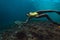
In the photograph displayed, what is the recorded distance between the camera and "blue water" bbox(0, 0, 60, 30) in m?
2.68

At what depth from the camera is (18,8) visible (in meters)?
2.74

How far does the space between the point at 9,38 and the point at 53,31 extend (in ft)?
2.08

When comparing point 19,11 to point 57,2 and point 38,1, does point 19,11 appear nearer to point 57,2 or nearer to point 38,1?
point 38,1

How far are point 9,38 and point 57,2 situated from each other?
3.95ft

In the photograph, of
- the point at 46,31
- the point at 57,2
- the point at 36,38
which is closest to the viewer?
the point at 36,38

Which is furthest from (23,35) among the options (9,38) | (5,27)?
(5,27)

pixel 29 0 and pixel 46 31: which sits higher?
pixel 29 0

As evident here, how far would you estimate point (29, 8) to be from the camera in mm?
2736

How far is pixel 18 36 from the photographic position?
6.26ft

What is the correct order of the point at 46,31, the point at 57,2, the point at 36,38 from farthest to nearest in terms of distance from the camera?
the point at 57,2
the point at 46,31
the point at 36,38

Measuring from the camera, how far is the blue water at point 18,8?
8.81ft

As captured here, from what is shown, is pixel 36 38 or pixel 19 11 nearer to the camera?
pixel 36 38

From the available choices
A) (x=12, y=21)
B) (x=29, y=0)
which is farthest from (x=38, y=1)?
(x=12, y=21)

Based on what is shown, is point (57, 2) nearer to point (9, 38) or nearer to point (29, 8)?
point (29, 8)
